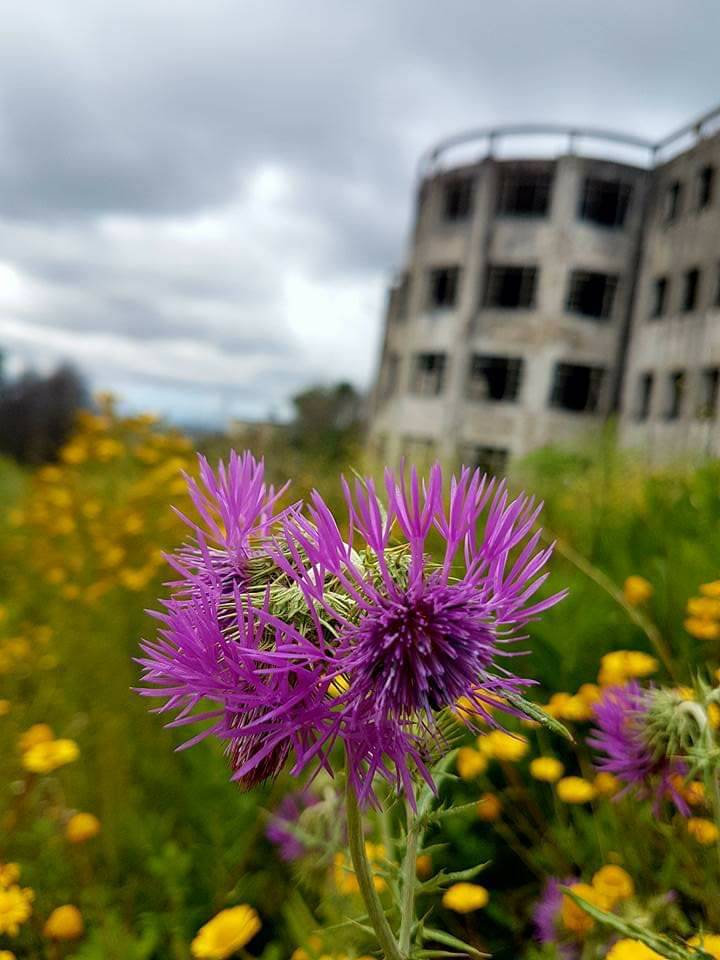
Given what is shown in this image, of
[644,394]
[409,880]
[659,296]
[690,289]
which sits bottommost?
[409,880]

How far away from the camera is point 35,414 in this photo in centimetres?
2883

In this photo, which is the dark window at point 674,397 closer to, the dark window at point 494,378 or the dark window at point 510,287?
the dark window at point 494,378

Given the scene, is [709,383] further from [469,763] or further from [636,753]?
[636,753]

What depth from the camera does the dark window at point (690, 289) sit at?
1850cm

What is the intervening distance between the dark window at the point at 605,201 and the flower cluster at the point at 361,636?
72.7 feet

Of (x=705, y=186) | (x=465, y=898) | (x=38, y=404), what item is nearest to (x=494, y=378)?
(x=705, y=186)

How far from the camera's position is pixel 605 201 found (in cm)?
2103

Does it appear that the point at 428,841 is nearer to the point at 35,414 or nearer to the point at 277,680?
the point at 277,680

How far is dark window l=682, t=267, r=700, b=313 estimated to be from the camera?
60.7 feet

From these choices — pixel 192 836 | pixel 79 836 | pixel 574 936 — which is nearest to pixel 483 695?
pixel 574 936

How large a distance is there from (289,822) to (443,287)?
21422mm

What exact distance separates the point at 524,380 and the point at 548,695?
18933mm

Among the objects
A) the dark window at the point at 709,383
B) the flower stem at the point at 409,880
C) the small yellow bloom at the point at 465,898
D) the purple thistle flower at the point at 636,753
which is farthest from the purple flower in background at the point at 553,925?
the dark window at the point at 709,383

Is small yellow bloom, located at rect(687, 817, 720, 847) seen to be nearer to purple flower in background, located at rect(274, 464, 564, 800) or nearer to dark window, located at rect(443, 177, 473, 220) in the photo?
purple flower in background, located at rect(274, 464, 564, 800)
